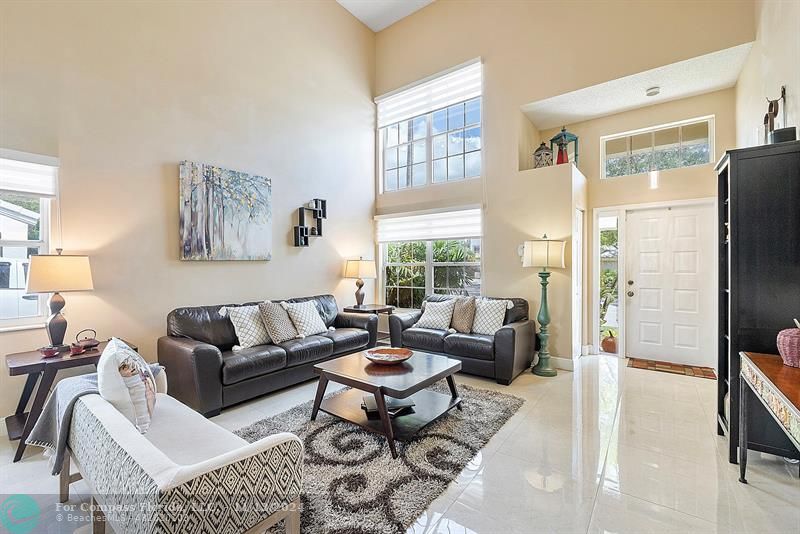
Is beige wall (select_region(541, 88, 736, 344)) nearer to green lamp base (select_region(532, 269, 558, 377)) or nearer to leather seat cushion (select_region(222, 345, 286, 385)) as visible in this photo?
green lamp base (select_region(532, 269, 558, 377))

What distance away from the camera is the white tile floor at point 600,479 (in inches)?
69.5

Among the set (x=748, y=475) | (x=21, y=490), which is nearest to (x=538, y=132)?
(x=748, y=475)

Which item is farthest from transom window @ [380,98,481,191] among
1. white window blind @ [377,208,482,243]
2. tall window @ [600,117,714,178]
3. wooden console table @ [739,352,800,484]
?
wooden console table @ [739,352,800,484]

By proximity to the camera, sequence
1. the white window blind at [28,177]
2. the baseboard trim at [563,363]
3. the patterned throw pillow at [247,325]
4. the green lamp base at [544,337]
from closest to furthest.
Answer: the white window blind at [28,177] → the patterned throw pillow at [247,325] → the green lamp base at [544,337] → the baseboard trim at [563,363]

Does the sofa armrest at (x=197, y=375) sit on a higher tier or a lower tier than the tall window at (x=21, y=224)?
lower

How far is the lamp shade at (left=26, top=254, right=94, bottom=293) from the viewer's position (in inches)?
99.6

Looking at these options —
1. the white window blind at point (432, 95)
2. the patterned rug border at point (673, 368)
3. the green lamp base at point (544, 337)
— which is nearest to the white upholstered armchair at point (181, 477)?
the green lamp base at point (544, 337)

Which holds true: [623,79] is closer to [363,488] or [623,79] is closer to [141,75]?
[363,488]

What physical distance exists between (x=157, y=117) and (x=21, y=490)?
3073mm

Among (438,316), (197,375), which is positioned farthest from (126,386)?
(438,316)

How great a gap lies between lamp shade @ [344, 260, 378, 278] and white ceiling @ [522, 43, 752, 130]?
118 inches

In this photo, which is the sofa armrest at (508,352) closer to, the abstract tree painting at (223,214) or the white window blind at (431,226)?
the white window blind at (431,226)

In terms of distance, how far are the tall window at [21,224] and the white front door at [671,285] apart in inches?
241

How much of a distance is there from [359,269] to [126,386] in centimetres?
357
